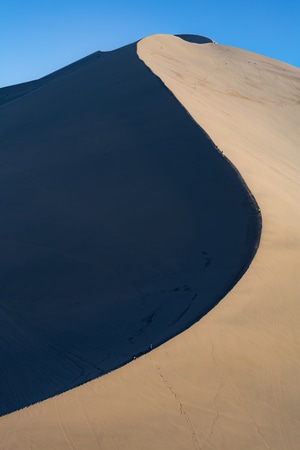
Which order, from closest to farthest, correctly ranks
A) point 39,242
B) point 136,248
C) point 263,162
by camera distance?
point 136,248
point 39,242
point 263,162

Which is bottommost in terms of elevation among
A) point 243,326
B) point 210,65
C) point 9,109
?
point 243,326

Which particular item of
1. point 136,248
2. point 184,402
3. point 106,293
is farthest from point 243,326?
point 136,248

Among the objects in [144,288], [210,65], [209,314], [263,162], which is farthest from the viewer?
[210,65]

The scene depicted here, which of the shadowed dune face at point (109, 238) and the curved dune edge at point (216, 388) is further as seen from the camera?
the shadowed dune face at point (109, 238)

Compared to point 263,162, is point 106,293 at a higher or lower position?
lower

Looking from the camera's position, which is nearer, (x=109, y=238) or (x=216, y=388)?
(x=216, y=388)

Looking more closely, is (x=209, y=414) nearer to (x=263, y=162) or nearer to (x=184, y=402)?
(x=184, y=402)

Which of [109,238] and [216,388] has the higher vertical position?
[109,238]

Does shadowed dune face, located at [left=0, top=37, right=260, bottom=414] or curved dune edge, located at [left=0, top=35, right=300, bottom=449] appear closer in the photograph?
curved dune edge, located at [left=0, top=35, right=300, bottom=449]
